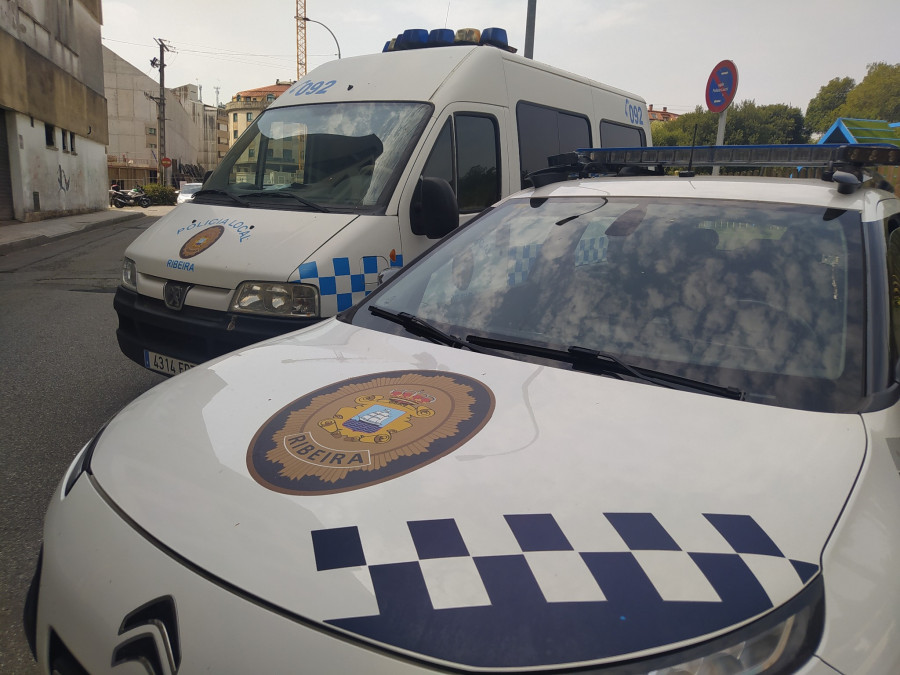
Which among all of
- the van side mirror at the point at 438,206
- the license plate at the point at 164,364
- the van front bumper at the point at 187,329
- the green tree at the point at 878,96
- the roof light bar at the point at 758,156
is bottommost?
the license plate at the point at 164,364

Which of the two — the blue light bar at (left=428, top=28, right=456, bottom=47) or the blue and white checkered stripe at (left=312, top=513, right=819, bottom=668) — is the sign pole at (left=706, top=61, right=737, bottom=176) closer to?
the blue light bar at (left=428, top=28, right=456, bottom=47)

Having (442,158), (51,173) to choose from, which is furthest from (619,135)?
(51,173)

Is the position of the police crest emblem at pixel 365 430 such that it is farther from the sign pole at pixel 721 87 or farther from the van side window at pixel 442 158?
the sign pole at pixel 721 87

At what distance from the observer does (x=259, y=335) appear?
3.63 m

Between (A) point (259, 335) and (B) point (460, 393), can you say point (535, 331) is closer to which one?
(B) point (460, 393)

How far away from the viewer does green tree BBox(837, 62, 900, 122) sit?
5612cm

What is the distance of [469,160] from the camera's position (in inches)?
196

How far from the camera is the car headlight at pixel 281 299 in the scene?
12.0 feet

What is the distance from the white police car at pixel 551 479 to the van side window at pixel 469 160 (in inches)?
100

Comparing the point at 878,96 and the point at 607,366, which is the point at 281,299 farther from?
the point at 878,96

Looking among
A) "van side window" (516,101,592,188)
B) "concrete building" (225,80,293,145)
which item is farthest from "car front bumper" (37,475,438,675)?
"concrete building" (225,80,293,145)

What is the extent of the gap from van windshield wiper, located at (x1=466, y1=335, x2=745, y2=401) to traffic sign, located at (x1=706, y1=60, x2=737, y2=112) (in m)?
6.28

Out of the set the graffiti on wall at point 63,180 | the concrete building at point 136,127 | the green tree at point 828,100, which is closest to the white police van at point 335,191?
the graffiti on wall at point 63,180

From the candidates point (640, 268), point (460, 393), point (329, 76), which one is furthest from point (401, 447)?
point (329, 76)
